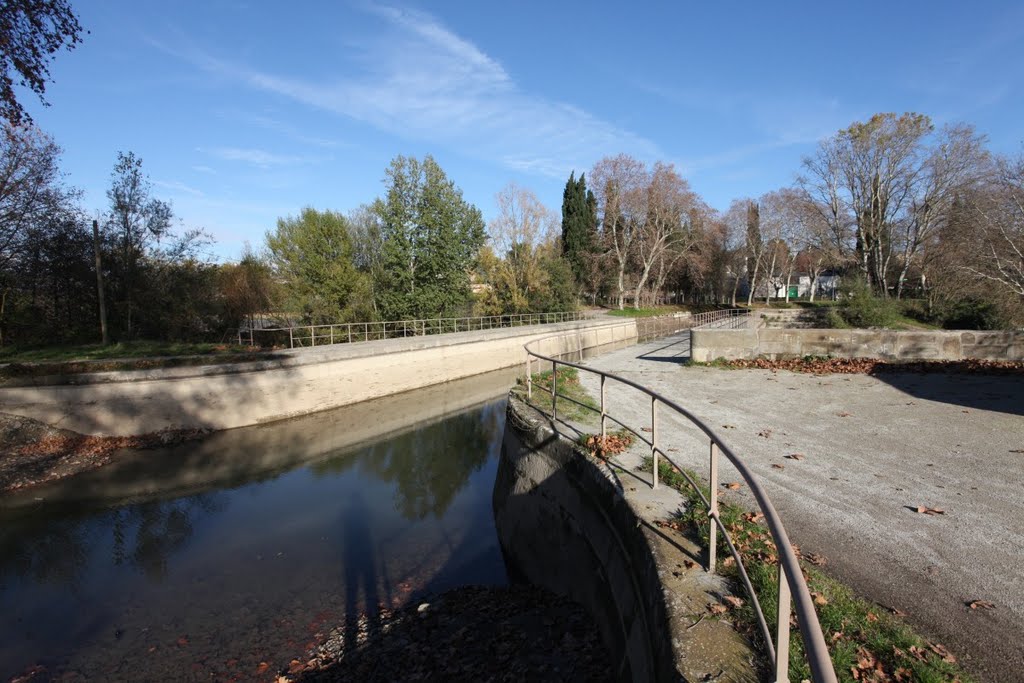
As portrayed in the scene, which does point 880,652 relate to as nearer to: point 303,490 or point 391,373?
point 303,490

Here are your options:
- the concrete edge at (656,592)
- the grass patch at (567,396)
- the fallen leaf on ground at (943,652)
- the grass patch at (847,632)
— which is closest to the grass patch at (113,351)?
the grass patch at (567,396)

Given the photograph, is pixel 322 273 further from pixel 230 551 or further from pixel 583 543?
pixel 583 543

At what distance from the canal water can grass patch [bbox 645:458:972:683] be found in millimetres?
4941

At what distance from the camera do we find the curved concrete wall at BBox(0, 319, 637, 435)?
15.1m

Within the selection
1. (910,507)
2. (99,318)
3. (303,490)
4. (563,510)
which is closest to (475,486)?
(303,490)

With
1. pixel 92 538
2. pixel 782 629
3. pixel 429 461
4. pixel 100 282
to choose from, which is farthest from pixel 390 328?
pixel 782 629

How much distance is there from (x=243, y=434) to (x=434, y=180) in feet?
72.5

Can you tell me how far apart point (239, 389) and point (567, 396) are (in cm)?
1382

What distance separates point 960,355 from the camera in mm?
11898

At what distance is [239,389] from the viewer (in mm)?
17547

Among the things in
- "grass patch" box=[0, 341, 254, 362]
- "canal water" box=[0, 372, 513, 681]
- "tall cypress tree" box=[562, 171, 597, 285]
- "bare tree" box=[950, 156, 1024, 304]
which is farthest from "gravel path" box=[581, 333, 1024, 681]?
"tall cypress tree" box=[562, 171, 597, 285]

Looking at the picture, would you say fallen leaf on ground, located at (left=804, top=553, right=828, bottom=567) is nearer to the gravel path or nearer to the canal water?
the gravel path

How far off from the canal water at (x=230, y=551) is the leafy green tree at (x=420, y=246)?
17.2 metres

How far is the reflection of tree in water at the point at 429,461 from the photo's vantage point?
36.9 feet
